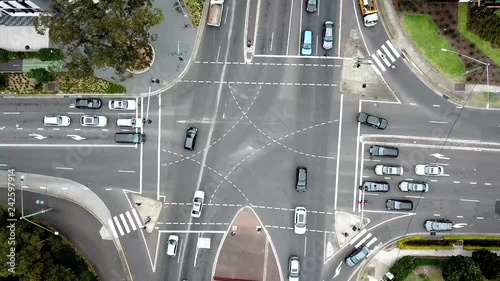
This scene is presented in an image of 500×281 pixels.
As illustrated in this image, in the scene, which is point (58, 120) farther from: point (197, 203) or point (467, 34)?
point (467, 34)

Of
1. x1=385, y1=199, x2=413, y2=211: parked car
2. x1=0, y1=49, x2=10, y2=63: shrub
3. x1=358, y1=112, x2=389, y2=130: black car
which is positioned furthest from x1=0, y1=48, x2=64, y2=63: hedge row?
x1=385, y1=199, x2=413, y2=211: parked car

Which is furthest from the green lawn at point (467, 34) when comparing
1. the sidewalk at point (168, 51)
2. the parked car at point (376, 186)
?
the sidewalk at point (168, 51)

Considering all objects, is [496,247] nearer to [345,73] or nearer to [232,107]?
[345,73]

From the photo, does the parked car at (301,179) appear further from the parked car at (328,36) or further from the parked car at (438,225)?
the parked car at (438,225)

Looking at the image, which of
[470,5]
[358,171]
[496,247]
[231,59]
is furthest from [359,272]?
[470,5]

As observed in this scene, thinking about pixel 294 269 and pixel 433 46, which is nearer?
pixel 294 269

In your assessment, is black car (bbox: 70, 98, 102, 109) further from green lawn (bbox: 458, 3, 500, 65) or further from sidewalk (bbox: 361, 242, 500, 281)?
green lawn (bbox: 458, 3, 500, 65)

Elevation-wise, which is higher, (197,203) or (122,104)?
(122,104)

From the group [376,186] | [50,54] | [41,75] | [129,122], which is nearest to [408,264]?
[376,186]
